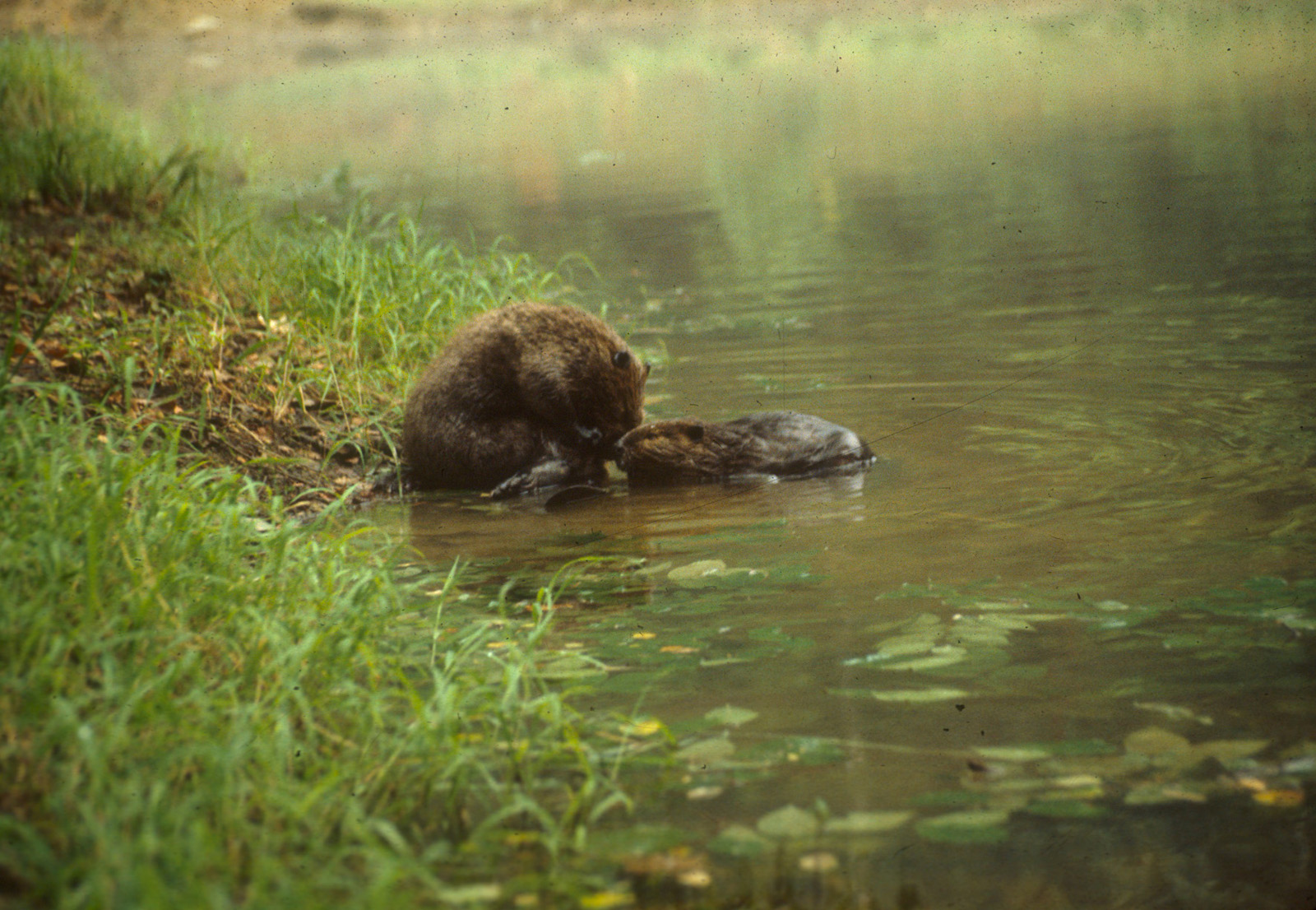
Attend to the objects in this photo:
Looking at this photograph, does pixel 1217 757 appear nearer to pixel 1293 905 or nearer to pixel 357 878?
pixel 1293 905

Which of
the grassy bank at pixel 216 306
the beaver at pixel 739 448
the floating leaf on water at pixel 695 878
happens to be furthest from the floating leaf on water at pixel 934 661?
the grassy bank at pixel 216 306

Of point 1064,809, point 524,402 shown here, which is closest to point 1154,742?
point 1064,809

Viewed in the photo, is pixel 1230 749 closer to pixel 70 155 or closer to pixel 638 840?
pixel 638 840

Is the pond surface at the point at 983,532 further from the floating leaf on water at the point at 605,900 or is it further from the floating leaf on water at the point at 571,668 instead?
the floating leaf on water at the point at 605,900

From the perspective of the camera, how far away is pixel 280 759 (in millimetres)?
3008

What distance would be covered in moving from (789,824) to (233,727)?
1401 mm

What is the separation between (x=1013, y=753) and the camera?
11.2 ft

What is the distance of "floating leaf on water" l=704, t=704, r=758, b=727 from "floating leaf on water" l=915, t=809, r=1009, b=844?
2.35ft

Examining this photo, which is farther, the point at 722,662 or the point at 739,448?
the point at 739,448

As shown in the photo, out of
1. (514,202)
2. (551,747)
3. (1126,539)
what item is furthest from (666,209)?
(551,747)

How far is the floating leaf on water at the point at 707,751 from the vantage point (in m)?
3.51

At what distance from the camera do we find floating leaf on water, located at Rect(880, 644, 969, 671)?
3.99 metres

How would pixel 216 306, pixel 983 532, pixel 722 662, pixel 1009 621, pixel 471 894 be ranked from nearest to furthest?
pixel 471 894 → pixel 722 662 → pixel 1009 621 → pixel 983 532 → pixel 216 306

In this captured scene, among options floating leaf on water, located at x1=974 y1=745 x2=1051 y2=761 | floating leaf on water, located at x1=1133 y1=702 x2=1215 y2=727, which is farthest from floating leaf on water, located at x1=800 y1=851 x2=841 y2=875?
floating leaf on water, located at x1=1133 y1=702 x2=1215 y2=727
